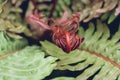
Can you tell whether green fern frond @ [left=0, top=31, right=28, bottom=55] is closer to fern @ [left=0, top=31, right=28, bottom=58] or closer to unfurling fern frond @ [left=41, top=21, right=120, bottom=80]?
fern @ [left=0, top=31, right=28, bottom=58]

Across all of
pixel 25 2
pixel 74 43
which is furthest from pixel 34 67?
pixel 25 2

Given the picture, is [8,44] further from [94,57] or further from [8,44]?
[94,57]

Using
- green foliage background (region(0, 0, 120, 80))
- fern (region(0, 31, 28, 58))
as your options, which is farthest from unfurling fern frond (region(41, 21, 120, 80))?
fern (region(0, 31, 28, 58))

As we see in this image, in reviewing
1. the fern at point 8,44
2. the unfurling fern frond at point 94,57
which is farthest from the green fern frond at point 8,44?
the unfurling fern frond at point 94,57

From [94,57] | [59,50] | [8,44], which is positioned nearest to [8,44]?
[8,44]

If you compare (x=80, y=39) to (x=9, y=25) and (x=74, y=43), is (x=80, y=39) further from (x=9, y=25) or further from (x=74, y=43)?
(x=9, y=25)

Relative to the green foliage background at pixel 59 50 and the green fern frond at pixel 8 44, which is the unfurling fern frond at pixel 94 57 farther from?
the green fern frond at pixel 8 44

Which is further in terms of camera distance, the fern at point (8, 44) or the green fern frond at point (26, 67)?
the fern at point (8, 44)

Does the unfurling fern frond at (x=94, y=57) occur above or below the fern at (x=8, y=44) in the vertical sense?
below
